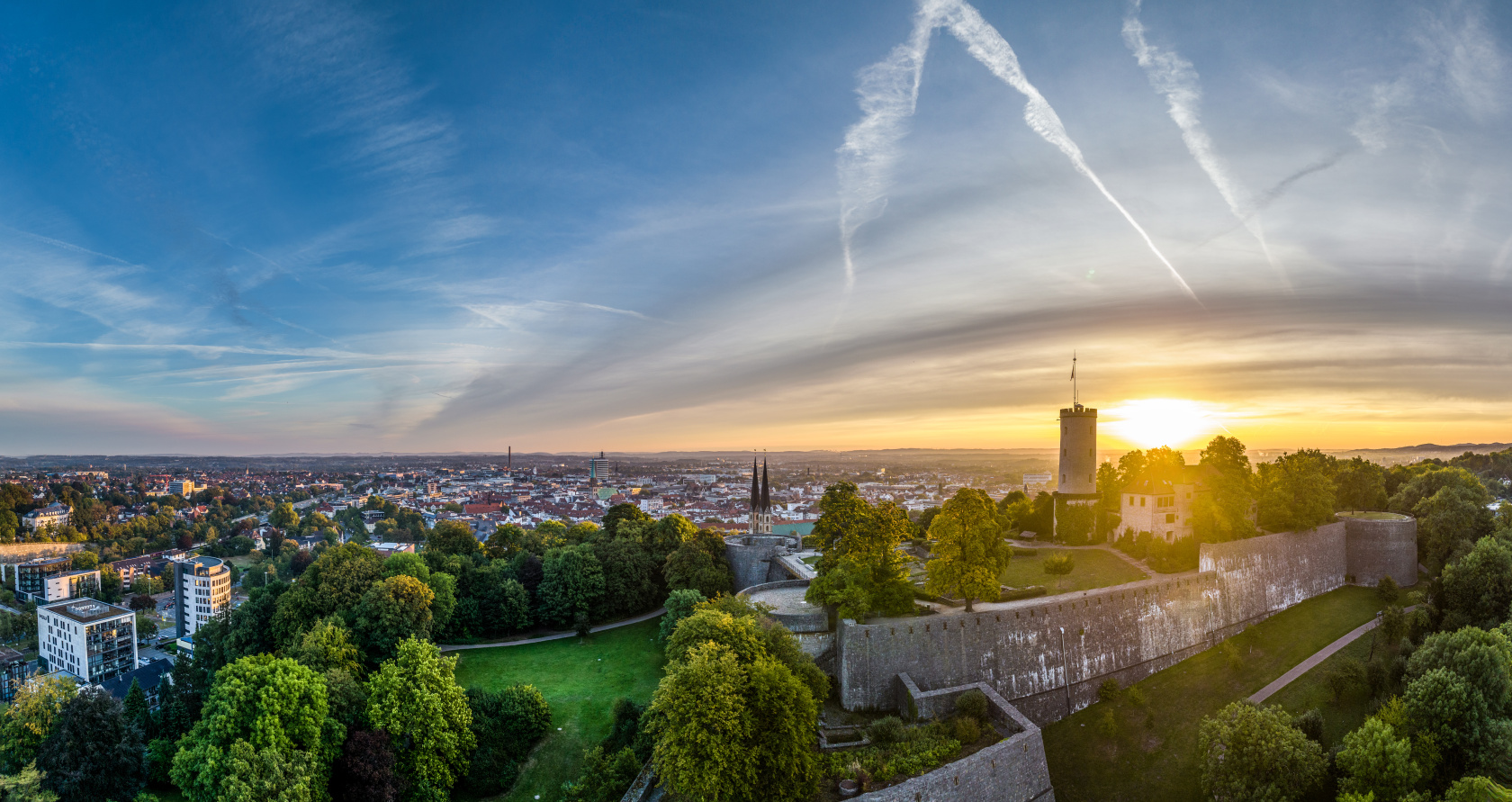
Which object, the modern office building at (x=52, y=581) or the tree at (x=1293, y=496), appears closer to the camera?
the tree at (x=1293, y=496)

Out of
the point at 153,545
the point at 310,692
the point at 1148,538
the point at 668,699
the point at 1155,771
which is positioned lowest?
the point at 153,545

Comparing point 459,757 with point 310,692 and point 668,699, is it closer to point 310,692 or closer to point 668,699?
point 310,692

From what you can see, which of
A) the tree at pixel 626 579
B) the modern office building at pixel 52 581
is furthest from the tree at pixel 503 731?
the modern office building at pixel 52 581

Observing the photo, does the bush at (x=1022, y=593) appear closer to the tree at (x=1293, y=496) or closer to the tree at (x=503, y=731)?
the tree at (x=1293, y=496)

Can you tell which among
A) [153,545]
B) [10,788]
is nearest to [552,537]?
[10,788]

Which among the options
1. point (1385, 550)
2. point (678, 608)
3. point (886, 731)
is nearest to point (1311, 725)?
point (886, 731)

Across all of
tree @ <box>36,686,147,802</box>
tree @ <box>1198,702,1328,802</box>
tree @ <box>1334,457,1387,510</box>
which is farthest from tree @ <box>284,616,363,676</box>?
tree @ <box>1334,457,1387,510</box>
